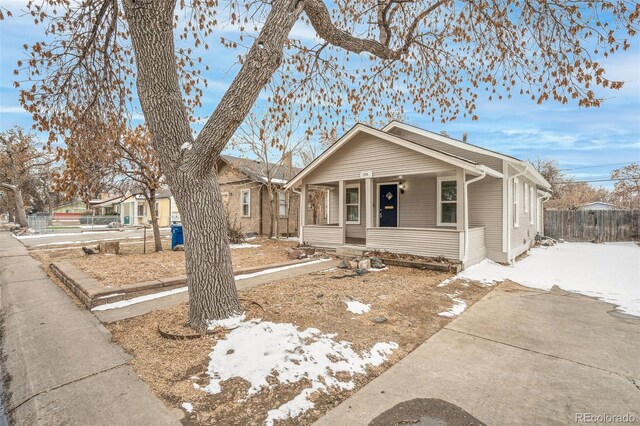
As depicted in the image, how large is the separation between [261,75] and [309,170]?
310 inches

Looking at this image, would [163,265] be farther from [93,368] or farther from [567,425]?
[567,425]

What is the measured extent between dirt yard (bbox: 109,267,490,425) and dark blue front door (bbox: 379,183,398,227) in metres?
4.29

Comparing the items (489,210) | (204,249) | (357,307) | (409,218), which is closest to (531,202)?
(489,210)

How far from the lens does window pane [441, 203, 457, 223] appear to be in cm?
992

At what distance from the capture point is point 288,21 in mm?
3855

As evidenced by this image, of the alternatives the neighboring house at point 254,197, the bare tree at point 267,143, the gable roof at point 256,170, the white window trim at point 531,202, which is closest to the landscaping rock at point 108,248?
the neighboring house at point 254,197

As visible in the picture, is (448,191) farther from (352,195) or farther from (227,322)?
(227,322)

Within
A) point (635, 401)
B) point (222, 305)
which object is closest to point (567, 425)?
point (635, 401)

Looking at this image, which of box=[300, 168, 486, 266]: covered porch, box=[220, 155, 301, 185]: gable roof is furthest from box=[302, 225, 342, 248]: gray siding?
box=[220, 155, 301, 185]: gable roof

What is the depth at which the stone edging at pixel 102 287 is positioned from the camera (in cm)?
514

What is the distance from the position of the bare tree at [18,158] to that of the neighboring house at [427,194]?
26.8m

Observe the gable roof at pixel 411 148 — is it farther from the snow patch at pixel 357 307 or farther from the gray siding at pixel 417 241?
the snow patch at pixel 357 307

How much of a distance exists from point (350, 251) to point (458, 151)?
4933 millimetres

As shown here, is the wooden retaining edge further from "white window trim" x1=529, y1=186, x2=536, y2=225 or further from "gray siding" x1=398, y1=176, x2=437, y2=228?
"white window trim" x1=529, y1=186, x2=536, y2=225
